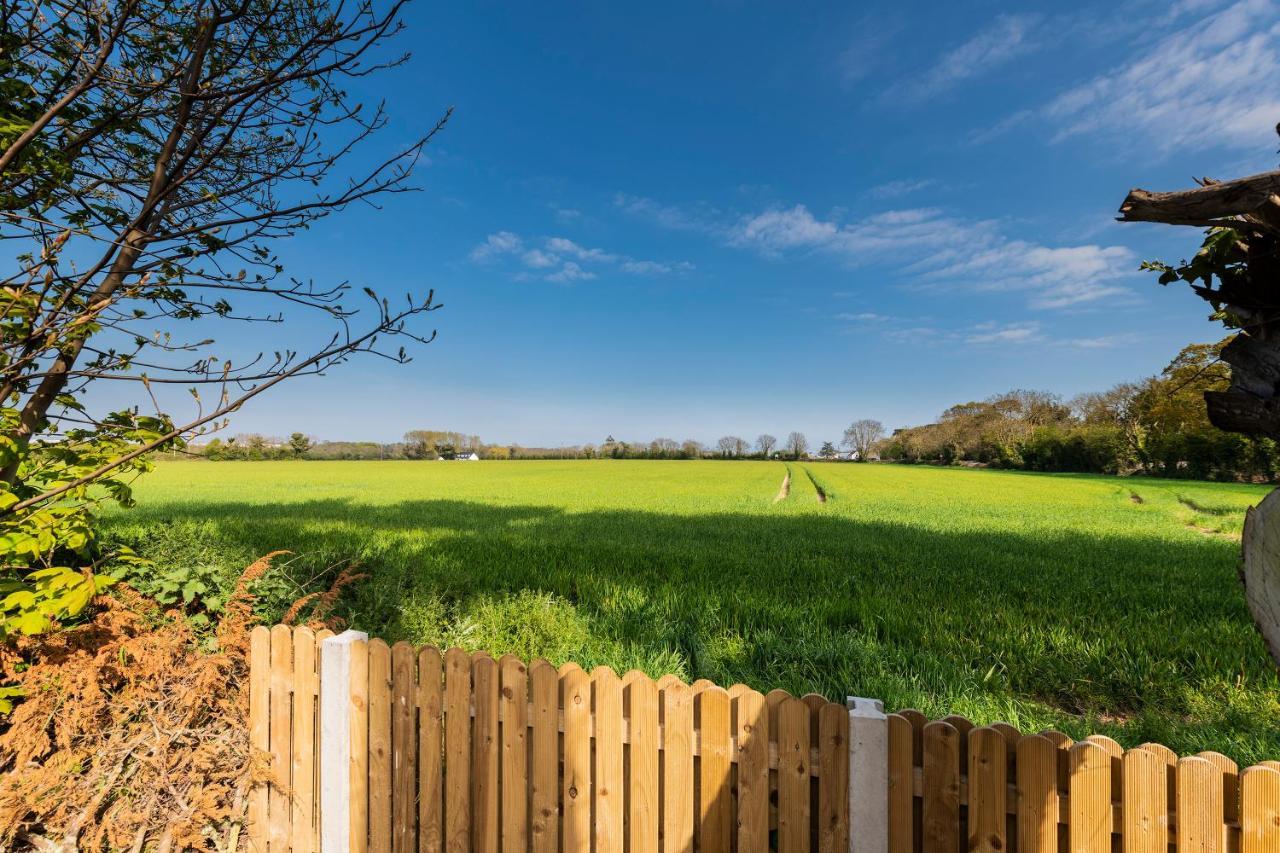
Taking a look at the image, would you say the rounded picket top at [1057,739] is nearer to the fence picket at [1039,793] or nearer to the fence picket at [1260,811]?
the fence picket at [1039,793]

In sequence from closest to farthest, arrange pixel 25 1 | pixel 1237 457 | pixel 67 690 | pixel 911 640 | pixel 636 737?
1. pixel 636 737
2. pixel 25 1
3. pixel 67 690
4. pixel 911 640
5. pixel 1237 457

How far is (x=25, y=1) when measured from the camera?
2367mm

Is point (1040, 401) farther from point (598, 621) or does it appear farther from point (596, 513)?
point (598, 621)

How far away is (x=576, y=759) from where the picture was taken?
88.3 inches

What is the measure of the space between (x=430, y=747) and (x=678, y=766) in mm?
1263

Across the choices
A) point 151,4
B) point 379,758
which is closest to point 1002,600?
point 379,758

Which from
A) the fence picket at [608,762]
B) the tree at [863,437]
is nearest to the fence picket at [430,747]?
the fence picket at [608,762]

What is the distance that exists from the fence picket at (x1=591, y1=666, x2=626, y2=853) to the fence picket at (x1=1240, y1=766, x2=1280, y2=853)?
214cm

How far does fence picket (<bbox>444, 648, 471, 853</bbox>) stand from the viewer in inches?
94.2

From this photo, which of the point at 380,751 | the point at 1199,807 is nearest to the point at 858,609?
the point at 1199,807

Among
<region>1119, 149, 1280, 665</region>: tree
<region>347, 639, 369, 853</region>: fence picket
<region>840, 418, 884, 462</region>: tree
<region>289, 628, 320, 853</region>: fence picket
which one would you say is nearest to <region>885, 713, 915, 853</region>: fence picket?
<region>1119, 149, 1280, 665</region>: tree

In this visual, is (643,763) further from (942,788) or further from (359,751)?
(359,751)

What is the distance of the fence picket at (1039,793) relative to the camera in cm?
179

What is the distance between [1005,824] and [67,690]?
15.6 feet
